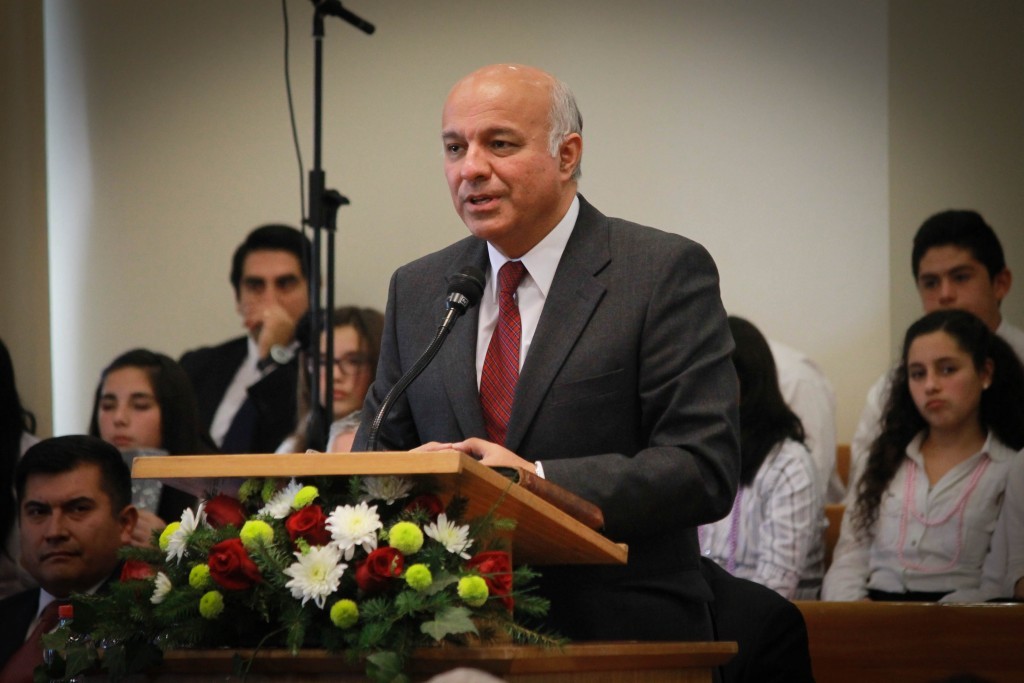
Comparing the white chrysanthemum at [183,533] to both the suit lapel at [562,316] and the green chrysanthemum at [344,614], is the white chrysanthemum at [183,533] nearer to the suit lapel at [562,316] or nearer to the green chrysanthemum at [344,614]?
the green chrysanthemum at [344,614]

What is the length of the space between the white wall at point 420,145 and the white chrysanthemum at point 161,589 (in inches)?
153

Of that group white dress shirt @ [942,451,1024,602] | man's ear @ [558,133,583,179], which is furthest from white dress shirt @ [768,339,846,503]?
man's ear @ [558,133,583,179]

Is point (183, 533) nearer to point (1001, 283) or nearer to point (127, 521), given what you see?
point (127, 521)

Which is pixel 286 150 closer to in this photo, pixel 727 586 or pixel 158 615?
pixel 727 586

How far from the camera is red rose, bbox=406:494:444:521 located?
1.68m

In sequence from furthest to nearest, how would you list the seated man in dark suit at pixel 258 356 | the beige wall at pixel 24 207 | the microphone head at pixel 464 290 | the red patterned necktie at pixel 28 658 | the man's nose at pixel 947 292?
the beige wall at pixel 24 207, the seated man in dark suit at pixel 258 356, the man's nose at pixel 947 292, the red patterned necktie at pixel 28 658, the microphone head at pixel 464 290

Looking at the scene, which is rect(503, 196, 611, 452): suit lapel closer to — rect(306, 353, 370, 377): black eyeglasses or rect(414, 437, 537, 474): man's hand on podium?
rect(414, 437, 537, 474): man's hand on podium

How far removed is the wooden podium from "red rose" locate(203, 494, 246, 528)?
0.03 meters

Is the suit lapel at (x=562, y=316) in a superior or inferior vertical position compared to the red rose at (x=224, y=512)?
superior

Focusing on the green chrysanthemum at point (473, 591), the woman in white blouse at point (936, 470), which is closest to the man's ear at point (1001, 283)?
the woman in white blouse at point (936, 470)

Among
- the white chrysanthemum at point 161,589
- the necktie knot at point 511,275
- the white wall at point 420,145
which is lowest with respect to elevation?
the white chrysanthemum at point 161,589

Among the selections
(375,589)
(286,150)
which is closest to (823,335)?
(286,150)

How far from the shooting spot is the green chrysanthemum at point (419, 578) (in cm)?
158

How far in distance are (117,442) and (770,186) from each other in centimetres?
272
